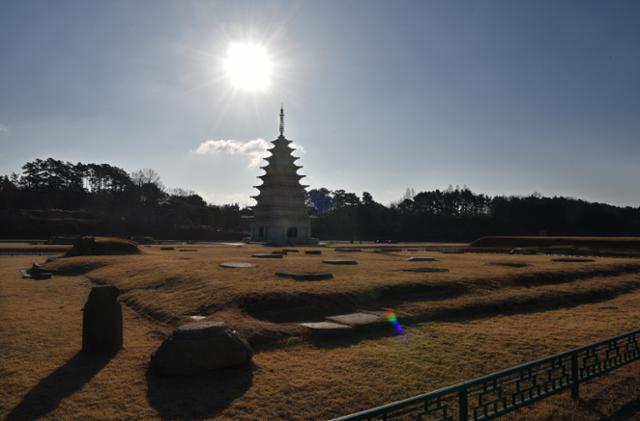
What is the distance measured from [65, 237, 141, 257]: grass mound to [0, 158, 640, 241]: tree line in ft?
132

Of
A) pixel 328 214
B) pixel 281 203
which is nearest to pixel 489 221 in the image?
pixel 328 214

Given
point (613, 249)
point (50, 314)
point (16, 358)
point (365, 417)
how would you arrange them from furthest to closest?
1. point (613, 249)
2. point (50, 314)
3. point (16, 358)
4. point (365, 417)

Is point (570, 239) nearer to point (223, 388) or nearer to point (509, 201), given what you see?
point (223, 388)

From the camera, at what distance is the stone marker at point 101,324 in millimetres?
7469

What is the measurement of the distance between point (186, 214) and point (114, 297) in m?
78.2

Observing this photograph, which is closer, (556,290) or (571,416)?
(571,416)

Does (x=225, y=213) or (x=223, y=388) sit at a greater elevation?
(x=225, y=213)

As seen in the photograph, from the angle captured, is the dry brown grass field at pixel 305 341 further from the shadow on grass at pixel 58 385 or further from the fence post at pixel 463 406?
the fence post at pixel 463 406

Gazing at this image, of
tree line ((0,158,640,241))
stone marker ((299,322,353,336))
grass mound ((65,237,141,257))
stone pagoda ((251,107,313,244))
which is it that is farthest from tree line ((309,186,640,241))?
stone marker ((299,322,353,336))

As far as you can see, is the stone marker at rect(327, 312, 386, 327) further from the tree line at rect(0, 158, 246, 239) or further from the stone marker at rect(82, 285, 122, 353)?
the tree line at rect(0, 158, 246, 239)

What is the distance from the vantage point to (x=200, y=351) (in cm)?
648

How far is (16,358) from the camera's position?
714 cm

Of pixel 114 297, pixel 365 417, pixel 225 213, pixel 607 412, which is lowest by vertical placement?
pixel 607 412

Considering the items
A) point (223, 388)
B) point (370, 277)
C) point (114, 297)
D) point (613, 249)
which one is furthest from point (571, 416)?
point (613, 249)
